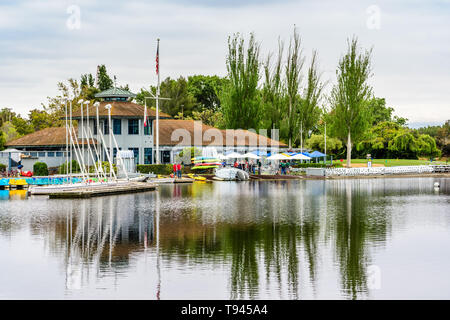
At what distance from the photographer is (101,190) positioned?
160 feet

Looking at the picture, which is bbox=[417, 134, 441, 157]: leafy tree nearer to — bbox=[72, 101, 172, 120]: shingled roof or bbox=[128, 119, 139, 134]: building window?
bbox=[72, 101, 172, 120]: shingled roof

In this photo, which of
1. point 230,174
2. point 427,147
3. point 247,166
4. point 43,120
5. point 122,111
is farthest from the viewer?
point 427,147

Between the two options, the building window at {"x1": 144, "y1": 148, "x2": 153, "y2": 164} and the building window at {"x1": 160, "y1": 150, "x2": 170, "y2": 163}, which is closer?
the building window at {"x1": 144, "y1": 148, "x2": 153, "y2": 164}

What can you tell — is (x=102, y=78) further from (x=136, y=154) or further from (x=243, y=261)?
(x=243, y=261)

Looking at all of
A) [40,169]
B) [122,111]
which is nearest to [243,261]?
[40,169]

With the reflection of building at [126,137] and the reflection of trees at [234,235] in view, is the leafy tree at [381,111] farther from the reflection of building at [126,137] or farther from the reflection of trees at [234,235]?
the reflection of trees at [234,235]

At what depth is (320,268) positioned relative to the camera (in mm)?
19641

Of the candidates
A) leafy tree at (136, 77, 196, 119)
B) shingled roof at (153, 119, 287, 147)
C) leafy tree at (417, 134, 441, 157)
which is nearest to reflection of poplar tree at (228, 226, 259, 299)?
shingled roof at (153, 119, 287, 147)

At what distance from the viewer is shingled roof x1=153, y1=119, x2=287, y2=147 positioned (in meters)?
79.6

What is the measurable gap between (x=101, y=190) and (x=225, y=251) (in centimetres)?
2770

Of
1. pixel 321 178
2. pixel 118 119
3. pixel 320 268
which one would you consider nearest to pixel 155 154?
pixel 118 119

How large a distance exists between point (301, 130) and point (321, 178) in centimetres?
1696

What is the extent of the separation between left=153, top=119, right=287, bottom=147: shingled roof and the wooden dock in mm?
22666
